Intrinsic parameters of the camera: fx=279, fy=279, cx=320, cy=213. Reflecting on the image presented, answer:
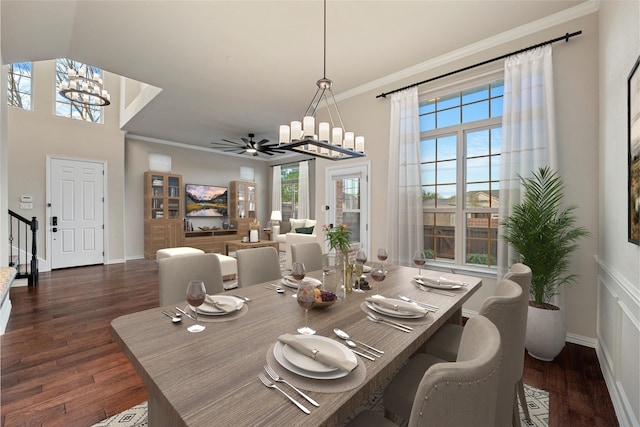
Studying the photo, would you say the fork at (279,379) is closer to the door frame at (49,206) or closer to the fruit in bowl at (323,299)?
the fruit in bowl at (323,299)

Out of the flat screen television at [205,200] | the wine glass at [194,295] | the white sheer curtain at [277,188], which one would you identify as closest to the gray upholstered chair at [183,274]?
the wine glass at [194,295]

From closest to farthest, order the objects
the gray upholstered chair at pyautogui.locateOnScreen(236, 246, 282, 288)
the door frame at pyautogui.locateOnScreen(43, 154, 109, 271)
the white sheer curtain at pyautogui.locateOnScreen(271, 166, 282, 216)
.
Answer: the gray upholstered chair at pyautogui.locateOnScreen(236, 246, 282, 288) < the door frame at pyautogui.locateOnScreen(43, 154, 109, 271) < the white sheer curtain at pyautogui.locateOnScreen(271, 166, 282, 216)

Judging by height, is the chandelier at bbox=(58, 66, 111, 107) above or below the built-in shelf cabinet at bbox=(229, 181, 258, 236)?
above

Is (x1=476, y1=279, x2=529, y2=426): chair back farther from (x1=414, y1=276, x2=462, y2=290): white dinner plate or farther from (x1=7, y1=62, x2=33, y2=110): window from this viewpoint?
(x1=7, y1=62, x2=33, y2=110): window

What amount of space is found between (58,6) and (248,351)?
11.4 ft

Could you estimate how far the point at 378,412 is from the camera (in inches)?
68.7

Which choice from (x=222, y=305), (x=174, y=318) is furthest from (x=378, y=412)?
(x=174, y=318)

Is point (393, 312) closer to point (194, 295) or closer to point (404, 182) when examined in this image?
point (194, 295)

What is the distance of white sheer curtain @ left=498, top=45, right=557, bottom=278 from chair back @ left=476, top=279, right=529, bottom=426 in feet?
6.19

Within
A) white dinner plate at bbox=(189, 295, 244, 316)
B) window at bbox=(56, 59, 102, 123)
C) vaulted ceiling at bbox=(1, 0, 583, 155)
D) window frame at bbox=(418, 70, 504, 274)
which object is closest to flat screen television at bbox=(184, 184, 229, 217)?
window at bbox=(56, 59, 102, 123)

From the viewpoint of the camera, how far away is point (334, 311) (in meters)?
1.40

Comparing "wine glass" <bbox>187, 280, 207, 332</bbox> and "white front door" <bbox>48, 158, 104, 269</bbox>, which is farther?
"white front door" <bbox>48, 158, 104, 269</bbox>

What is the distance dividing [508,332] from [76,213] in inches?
292

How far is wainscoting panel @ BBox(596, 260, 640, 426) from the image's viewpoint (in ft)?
4.75
